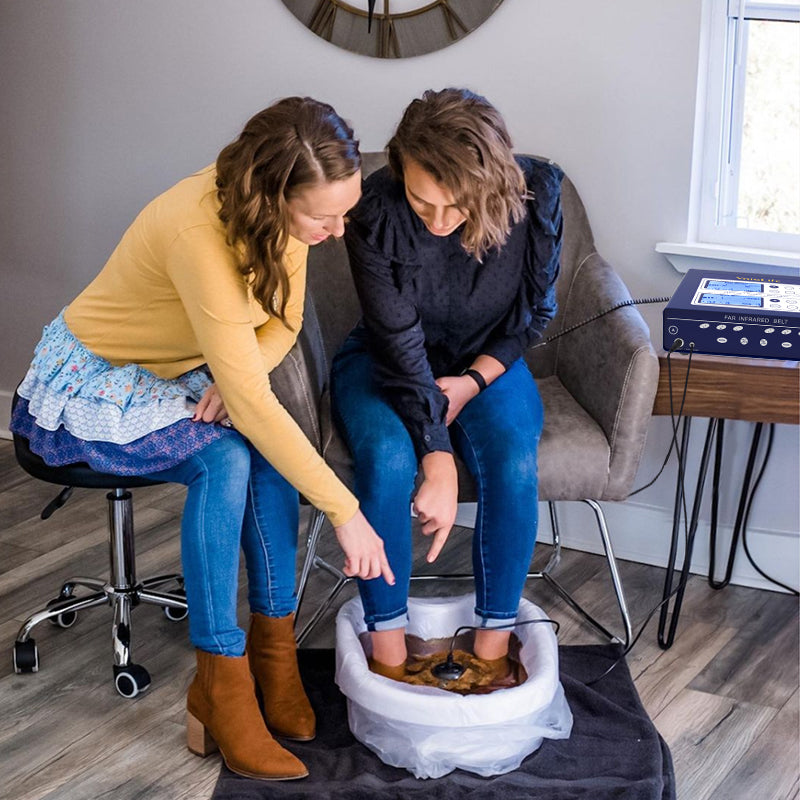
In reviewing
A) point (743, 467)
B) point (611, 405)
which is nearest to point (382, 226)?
point (611, 405)

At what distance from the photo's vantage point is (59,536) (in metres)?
2.67


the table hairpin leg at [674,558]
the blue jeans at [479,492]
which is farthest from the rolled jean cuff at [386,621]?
the table hairpin leg at [674,558]

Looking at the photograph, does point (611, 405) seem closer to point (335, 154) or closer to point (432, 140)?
point (432, 140)

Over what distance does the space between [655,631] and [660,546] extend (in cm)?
33

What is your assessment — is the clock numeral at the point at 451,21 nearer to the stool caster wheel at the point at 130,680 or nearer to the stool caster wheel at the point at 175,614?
the stool caster wheel at the point at 175,614

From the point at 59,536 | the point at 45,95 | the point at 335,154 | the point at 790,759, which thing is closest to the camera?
the point at 335,154

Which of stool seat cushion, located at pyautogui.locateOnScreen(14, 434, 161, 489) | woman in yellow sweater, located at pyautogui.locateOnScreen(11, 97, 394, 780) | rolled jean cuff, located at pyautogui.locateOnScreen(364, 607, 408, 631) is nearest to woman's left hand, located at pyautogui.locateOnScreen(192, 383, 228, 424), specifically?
woman in yellow sweater, located at pyautogui.locateOnScreen(11, 97, 394, 780)

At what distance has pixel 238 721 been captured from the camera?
5.76ft

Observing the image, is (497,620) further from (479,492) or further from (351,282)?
(351,282)

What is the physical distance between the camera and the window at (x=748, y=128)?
7.61 ft

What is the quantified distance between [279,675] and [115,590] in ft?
1.49

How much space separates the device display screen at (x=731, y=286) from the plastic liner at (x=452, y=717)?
0.67 meters

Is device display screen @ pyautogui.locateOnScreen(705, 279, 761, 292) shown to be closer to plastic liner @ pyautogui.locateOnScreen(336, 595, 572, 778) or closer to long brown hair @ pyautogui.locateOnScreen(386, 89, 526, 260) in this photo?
long brown hair @ pyautogui.locateOnScreen(386, 89, 526, 260)

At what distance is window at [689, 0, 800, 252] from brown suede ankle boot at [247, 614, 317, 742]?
118 centimetres
